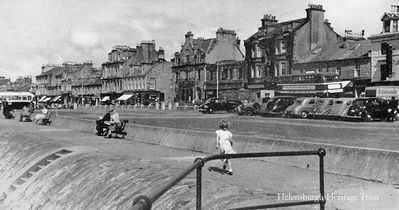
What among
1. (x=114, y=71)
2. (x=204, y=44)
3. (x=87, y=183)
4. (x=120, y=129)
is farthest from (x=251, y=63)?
(x=87, y=183)

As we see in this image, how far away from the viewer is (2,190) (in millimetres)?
20594

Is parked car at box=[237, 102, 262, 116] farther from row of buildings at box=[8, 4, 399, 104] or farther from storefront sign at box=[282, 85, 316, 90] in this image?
row of buildings at box=[8, 4, 399, 104]

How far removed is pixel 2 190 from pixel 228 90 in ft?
172

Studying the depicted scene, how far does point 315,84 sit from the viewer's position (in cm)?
4216

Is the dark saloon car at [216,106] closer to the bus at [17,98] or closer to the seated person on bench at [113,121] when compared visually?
the seated person on bench at [113,121]

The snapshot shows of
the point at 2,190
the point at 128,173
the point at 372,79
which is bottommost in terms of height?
the point at 2,190

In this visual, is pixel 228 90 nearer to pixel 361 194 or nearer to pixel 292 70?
pixel 292 70

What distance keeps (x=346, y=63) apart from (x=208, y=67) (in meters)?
27.1


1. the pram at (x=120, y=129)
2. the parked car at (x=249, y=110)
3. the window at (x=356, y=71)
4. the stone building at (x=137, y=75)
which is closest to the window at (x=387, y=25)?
the window at (x=356, y=71)

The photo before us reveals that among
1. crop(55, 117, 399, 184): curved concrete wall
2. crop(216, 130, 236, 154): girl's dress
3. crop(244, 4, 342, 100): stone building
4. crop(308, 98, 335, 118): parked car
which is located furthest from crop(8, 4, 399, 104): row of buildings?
crop(216, 130, 236, 154): girl's dress

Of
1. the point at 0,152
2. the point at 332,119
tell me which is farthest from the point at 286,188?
the point at 332,119

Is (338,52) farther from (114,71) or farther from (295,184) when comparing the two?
(114,71)

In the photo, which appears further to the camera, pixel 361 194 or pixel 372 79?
pixel 372 79

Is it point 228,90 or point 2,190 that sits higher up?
point 228,90
